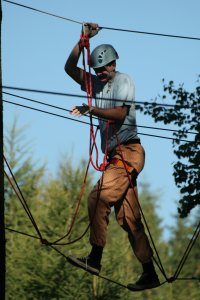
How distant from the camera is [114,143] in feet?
34.4

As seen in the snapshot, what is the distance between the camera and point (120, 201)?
34.9 ft

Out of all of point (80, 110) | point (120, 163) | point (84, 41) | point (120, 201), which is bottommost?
point (120, 201)

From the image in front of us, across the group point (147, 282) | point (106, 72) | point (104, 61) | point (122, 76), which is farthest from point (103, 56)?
point (147, 282)

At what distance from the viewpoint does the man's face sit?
1051 cm

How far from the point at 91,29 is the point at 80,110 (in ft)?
3.59

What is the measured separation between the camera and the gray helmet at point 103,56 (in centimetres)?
1045

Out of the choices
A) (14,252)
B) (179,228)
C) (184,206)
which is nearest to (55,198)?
(14,252)

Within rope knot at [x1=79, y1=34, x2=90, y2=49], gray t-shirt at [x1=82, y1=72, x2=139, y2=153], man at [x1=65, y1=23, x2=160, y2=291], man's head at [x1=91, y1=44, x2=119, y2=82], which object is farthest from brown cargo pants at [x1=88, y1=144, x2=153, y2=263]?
rope knot at [x1=79, y1=34, x2=90, y2=49]

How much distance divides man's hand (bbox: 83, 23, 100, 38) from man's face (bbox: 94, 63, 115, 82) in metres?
0.40

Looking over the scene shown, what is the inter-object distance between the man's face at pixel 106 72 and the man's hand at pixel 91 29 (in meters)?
0.40

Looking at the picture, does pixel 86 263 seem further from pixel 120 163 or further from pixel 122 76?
pixel 122 76

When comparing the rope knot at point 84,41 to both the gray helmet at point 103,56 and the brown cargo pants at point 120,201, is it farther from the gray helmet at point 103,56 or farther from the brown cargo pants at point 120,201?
the brown cargo pants at point 120,201

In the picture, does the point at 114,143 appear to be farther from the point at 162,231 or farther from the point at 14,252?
the point at 162,231

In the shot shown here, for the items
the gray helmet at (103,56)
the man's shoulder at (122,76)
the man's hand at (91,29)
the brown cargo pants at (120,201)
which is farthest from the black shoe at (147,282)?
the man's hand at (91,29)
